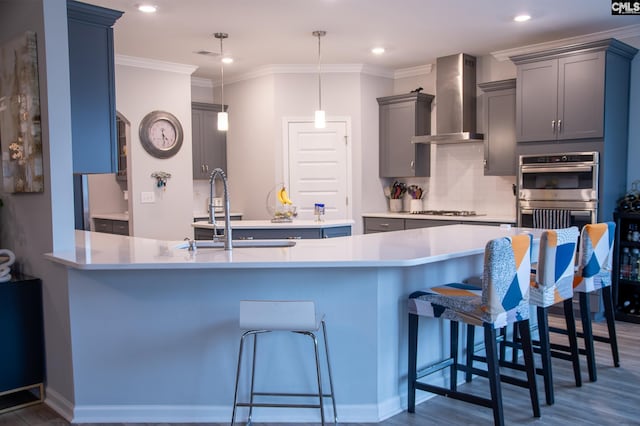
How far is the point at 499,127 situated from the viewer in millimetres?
5898

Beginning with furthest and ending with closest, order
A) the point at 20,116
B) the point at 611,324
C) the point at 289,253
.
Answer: the point at 611,324 → the point at 20,116 → the point at 289,253

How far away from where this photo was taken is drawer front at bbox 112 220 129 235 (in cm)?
665

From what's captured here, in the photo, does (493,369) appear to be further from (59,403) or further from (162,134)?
(162,134)

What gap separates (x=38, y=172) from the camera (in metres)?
3.24

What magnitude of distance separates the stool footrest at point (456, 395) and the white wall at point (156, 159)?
423cm

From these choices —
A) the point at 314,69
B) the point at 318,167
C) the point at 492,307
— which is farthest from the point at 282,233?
the point at 492,307

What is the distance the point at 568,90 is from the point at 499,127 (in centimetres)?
90

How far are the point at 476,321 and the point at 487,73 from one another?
4201 millimetres

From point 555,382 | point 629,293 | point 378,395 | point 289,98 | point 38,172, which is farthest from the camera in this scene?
point 289,98

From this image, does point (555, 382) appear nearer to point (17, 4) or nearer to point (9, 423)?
point (9, 423)

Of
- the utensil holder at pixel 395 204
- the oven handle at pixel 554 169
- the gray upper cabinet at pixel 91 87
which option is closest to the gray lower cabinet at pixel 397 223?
the utensil holder at pixel 395 204

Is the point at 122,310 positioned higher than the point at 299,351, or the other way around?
the point at 122,310

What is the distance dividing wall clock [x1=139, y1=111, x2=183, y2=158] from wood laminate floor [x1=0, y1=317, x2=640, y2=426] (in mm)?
3650

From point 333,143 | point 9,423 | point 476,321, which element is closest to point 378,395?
point 476,321
